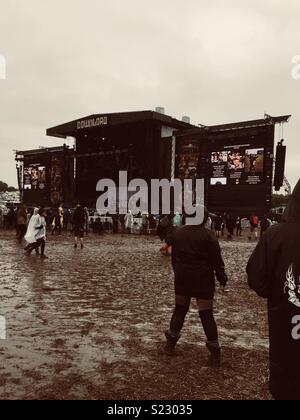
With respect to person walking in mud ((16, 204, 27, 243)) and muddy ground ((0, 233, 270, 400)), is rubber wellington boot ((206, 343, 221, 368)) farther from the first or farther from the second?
person walking in mud ((16, 204, 27, 243))

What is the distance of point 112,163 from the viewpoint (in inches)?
1535

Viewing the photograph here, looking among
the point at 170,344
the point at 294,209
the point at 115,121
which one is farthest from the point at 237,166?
the point at 294,209

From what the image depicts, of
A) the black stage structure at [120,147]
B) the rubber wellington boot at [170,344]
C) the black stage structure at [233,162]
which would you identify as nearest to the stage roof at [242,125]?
the black stage structure at [233,162]

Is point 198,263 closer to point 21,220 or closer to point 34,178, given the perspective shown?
point 21,220

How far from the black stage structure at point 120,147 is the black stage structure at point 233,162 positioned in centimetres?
211

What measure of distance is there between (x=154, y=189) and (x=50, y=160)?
1428 centimetres

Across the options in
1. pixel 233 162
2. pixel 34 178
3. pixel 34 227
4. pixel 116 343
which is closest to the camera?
pixel 116 343

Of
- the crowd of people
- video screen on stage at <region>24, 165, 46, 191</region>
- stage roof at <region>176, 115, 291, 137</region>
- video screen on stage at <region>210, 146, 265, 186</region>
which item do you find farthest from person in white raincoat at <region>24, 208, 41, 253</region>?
video screen on stage at <region>24, 165, 46, 191</region>

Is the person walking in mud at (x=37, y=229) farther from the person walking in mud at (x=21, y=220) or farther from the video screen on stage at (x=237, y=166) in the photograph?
the video screen on stage at (x=237, y=166)

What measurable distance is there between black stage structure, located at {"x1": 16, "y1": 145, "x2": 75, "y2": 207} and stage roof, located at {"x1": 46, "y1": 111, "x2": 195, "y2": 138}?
2262 mm

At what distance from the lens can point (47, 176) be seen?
45.1m

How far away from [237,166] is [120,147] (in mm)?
11493

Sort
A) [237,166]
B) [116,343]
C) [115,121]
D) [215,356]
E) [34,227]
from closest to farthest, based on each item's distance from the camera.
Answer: [215,356]
[116,343]
[34,227]
[237,166]
[115,121]

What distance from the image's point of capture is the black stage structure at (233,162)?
30500mm
